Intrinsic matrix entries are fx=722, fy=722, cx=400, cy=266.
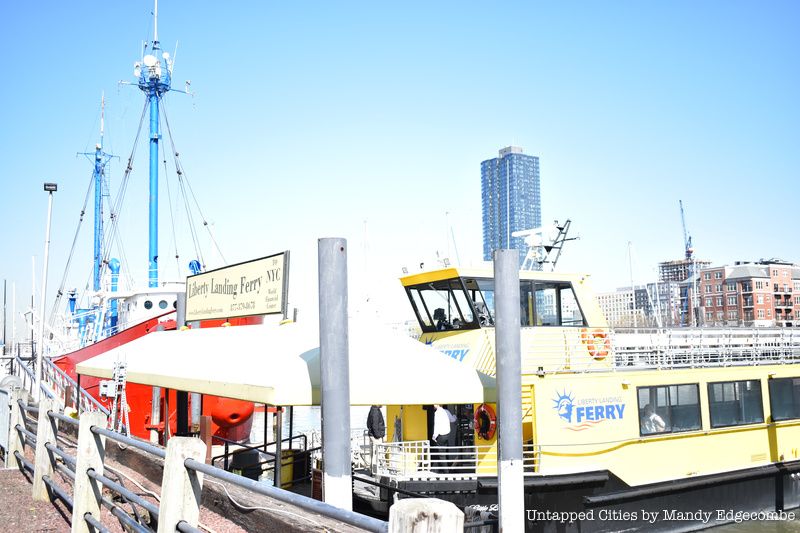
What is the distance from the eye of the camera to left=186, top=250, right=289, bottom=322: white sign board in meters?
10.4

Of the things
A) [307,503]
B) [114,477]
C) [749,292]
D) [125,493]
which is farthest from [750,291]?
[307,503]

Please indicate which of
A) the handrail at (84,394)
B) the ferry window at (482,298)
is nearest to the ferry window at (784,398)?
the ferry window at (482,298)

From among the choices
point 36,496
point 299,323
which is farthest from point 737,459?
point 36,496

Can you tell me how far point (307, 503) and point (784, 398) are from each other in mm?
14083

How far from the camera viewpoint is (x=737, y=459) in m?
13.4

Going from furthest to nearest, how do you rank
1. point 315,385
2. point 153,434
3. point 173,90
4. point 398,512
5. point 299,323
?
point 173,90, point 153,434, point 299,323, point 315,385, point 398,512

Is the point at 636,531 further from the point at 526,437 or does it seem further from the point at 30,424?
the point at 30,424

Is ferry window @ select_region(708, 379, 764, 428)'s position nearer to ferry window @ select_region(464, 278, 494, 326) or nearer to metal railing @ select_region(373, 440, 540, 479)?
metal railing @ select_region(373, 440, 540, 479)

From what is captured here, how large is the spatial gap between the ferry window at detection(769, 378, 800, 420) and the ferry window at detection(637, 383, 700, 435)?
2.35 meters

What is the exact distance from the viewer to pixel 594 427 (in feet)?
38.0

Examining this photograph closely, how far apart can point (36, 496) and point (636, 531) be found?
29.1ft

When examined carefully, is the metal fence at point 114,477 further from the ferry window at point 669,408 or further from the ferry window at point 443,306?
the ferry window at point 669,408

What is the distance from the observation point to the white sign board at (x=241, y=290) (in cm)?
1038

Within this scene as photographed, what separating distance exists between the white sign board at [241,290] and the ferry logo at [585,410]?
459 centimetres
